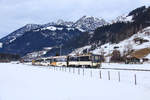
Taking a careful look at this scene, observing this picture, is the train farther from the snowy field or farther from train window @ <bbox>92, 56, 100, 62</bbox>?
the snowy field

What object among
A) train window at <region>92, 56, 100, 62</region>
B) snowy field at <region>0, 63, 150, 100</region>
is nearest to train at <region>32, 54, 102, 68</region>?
train window at <region>92, 56, 100, 62</region>

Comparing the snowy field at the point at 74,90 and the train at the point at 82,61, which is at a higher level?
the train at the point at 82,61

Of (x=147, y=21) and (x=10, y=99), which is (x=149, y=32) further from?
(x=10, y=99)

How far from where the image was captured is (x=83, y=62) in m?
51.4

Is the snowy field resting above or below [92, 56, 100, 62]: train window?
below

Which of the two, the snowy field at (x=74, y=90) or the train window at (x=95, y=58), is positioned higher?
the train window at (x=95, y=58)

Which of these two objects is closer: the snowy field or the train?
the snowy field

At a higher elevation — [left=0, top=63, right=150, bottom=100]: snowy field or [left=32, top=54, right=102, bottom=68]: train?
[left=32, top=54, right=102, bottom=68]: train

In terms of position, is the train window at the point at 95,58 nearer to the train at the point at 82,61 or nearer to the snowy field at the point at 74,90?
the train at the point at 82,61

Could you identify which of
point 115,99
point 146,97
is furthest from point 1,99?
point 146,97

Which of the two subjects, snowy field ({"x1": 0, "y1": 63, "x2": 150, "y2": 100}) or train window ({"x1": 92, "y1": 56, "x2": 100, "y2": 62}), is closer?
snowy field ({"x1": 0, "y1": 63, "x2": 150, "y2": 100})

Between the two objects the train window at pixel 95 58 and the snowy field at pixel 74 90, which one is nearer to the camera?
the snowy field at pixel 74 90

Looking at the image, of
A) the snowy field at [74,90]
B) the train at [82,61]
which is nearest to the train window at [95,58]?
the train at [82,61]

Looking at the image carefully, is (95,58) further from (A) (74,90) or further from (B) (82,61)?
(A) (74,90)
